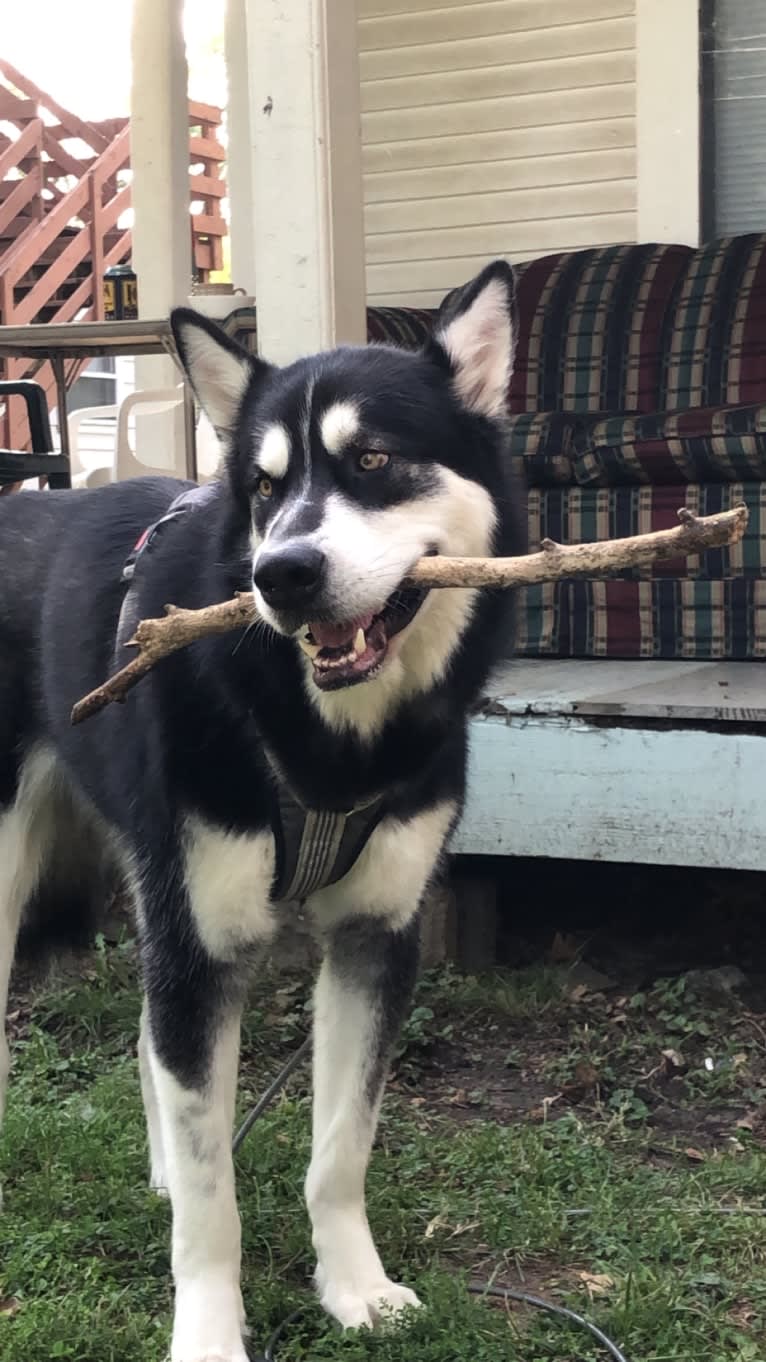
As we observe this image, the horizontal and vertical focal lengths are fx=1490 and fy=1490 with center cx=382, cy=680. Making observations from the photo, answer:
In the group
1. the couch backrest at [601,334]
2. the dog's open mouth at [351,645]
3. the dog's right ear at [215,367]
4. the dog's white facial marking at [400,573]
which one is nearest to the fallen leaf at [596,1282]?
the dog's white facial marking at [400,573]

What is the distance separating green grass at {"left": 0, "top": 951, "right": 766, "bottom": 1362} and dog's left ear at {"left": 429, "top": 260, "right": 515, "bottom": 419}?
1.54 m

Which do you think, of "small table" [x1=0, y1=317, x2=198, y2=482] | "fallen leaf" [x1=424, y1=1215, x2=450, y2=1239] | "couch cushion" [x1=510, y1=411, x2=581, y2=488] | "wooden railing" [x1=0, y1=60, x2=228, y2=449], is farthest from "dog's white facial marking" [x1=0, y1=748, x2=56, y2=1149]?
"wooden railing" [x1=0, y1=60, x2=228, y2=449]

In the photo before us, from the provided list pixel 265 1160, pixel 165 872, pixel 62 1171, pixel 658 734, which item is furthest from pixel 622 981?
pixel 165 872

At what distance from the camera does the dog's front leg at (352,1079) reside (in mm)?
2633

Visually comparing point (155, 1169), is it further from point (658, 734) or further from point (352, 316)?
point (352, 316)

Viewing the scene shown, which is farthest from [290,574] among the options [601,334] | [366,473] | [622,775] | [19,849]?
[601,334]

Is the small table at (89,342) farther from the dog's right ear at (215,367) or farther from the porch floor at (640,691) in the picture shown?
the dog's right ear at (215,367)

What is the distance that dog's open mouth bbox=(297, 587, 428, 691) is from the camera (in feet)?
7.30

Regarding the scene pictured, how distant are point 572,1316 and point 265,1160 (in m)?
0.83

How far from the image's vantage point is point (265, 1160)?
10.2 ft

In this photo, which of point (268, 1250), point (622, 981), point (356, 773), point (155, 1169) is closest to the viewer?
point (356, 773)

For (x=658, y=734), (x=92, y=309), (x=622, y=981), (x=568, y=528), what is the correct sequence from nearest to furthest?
(x=658, y=734) → (x=622, y=981) → (x=568, y=528) → (x=92, y=309)

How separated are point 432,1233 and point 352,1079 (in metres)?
0.44

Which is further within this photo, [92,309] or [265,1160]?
[92,309]
